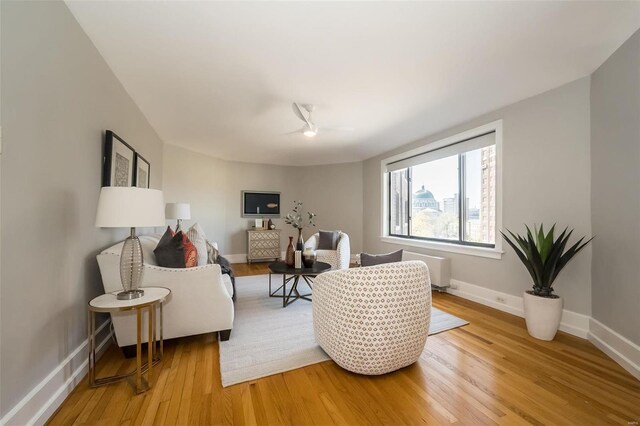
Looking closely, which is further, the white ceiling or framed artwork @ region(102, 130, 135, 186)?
framed artwork @ region(102, 130, 135, 186)

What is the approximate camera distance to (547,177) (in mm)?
2656

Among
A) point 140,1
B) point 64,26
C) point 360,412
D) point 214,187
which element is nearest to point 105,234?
point 64,26

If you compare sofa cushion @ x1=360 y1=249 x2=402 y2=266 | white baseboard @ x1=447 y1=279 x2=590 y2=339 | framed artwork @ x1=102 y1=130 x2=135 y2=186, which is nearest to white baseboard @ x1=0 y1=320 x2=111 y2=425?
framed artwork @ x1=102 y1=130 x2=135 y2=186

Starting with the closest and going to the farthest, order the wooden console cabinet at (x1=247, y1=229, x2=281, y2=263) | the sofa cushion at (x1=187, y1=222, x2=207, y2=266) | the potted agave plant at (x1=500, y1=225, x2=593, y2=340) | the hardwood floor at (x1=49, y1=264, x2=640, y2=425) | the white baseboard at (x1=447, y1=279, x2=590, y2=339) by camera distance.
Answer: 1. the hardwood floor at (x1=49, y1=264, x2=640, y2=425)
2. the potted agave plant at (x1=500, y1=225, x2=593, y2=340)
3. the white baseboard at (x1=447, y1=279, x2=590, y2=339)
4. the sofa cushion at (x1=187, y1=222, x2=207, y2=266)
5. the wooden console cabinet at (x1=247, y1=229, x2=281, y2=263)

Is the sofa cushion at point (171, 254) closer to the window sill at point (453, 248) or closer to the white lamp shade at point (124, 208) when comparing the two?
the white lamp shade at point (124, 208)

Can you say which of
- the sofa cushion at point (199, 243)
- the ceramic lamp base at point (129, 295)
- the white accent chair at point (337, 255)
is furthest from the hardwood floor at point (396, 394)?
the white accent chair at point (337, 255)

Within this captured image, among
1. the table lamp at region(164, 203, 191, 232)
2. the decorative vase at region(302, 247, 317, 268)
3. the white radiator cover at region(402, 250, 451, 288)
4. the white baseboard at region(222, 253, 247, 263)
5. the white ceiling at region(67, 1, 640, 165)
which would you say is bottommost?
the white baseboard at region(222, 253, 247, 263)

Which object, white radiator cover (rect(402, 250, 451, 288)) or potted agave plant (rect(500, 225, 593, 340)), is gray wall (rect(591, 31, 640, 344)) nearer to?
potted agave plant (rect(500, 225, 593, 340))

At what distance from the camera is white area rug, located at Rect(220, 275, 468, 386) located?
1861 millimetres

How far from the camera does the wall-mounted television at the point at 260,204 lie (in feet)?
20.0

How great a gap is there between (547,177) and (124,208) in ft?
12.0

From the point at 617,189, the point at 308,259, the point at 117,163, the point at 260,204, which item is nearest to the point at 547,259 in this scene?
the point at 617,189

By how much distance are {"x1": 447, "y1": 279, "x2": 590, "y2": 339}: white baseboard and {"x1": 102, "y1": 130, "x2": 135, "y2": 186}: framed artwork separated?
13.5 ft

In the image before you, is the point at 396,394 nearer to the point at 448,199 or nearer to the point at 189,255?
the point at 189,255
